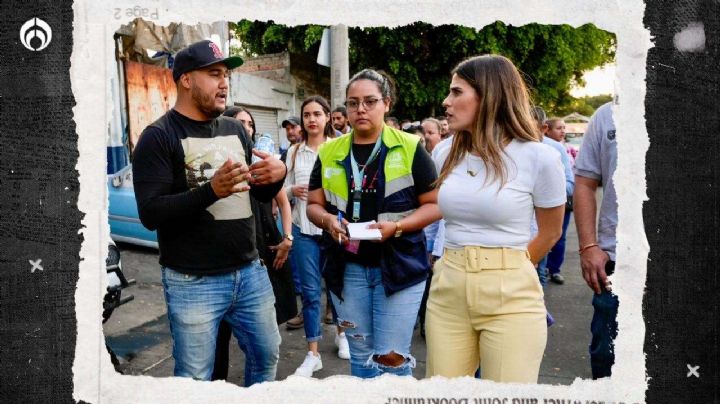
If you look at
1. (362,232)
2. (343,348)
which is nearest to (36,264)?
(362,232)

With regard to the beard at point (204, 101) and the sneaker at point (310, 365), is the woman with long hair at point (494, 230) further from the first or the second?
the sneaker at point (310, 365)

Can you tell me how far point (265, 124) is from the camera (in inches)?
514

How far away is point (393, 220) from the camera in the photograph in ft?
7.62

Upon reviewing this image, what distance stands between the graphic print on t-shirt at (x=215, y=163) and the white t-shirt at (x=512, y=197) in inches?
37.3


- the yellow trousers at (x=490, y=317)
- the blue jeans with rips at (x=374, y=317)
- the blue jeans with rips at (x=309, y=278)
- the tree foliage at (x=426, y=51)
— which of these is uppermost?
the tree foliage at (x=426, y=51)

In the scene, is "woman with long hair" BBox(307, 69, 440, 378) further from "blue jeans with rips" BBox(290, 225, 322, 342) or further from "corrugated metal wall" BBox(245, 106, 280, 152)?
"corrugated metal wall" BBox(245, 106, 280, 152)

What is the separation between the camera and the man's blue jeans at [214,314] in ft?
7.06

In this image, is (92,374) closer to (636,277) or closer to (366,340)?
(366,340)

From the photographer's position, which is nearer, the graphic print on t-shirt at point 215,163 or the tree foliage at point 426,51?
the graphic print on t-shirt at point 215,163

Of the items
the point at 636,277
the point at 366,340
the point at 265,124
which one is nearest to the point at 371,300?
the point at 366,340

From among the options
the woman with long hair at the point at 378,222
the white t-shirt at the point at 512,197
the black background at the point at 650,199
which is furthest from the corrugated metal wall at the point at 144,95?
the white t-shirt at the point at 512,197

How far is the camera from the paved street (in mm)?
3568

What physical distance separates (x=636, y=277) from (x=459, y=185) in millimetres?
665

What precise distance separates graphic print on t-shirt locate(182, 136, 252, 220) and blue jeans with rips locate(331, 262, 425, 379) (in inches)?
22.8
